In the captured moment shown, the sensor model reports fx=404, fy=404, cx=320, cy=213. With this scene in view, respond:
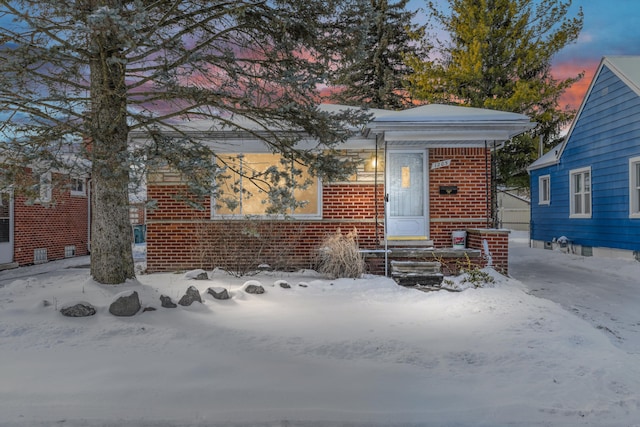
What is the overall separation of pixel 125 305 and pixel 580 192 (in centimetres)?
1433

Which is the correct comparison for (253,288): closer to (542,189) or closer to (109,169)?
(109,169)

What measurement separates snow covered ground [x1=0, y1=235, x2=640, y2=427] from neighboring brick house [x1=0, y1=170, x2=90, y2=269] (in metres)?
6.90

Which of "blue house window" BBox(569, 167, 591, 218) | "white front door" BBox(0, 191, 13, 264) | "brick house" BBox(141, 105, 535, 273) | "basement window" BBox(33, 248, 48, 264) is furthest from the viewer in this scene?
"blue house window" BBox(569, 167, 591, 218)

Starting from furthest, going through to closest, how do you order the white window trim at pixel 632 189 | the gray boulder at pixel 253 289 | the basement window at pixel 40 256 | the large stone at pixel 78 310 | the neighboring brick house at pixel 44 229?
the basement window at pixel 40 256
the neighboring brick house at pixel 44 229
the white window trim at pixel 632 189
the gray boulder at pixel 253 289
the large stone at pixel 78 310

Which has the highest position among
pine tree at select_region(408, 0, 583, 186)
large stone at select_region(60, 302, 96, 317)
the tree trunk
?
pine tree at select_region(408, 0, 583, 186)

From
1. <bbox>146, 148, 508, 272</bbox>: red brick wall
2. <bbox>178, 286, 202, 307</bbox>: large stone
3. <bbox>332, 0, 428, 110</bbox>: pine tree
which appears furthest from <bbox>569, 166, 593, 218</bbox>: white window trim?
<bbox>178, 286, 202, 307</bbox>: large stone

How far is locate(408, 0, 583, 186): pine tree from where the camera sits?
1548 cm

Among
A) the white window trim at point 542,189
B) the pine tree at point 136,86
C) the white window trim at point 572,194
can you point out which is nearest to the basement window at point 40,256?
the pine tree at point 136,86

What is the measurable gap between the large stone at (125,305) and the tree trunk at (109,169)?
3.75ft

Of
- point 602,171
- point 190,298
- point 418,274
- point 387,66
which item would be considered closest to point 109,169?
point 190,298

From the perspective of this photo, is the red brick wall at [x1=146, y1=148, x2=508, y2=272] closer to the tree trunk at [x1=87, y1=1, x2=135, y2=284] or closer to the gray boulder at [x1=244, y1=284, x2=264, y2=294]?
the gray boulder at [x1=244, y1=284, x2=264, y2=294]

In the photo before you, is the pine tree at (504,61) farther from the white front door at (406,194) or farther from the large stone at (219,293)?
the large stone at (219,293)

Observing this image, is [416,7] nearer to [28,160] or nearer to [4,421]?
[28,160]

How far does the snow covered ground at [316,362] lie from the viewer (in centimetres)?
283
